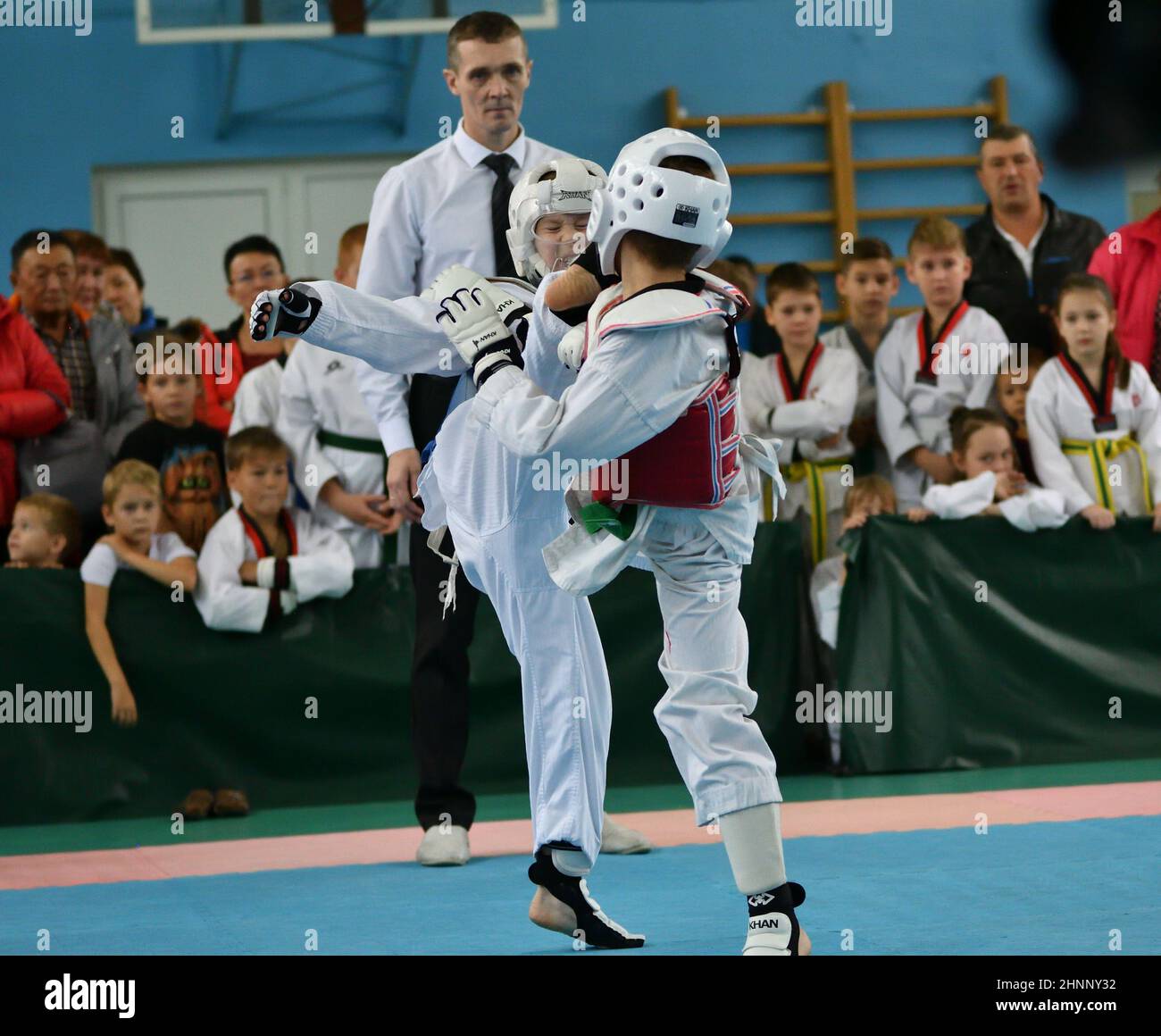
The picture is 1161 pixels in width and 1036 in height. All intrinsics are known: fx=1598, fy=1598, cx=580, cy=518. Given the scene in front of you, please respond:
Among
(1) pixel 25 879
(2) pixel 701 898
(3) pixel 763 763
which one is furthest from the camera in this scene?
(1) pixel 25 879

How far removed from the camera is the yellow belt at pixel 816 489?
6430mm

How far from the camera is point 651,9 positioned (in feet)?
37.5

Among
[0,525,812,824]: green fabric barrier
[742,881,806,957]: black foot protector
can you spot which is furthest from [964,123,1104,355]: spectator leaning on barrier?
[742,881,806,957]: black foot protector

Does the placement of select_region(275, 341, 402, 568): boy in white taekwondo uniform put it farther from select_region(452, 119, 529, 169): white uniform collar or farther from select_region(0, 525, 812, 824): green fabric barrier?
select_region(452, 119, 529, 169): white uniform collar

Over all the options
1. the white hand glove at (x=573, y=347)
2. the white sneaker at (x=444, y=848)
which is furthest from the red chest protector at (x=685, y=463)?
the white sneaker at (x=444, y=848)

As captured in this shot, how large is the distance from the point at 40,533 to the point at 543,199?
314 centimetres

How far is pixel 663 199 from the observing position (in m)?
2.92

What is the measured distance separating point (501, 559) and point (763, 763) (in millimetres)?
813

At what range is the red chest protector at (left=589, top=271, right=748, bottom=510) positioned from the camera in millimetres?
3027

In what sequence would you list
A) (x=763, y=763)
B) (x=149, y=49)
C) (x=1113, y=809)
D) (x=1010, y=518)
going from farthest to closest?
(x=149, y=49), (x=1010, y=518), (x=1113, y=809), (x=763, y=763)

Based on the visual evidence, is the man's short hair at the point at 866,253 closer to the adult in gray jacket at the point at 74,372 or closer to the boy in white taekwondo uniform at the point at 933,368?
the boy in white taekwondo uniform at the point at 933,368

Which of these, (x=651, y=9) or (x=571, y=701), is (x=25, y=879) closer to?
(x=571, y=701)

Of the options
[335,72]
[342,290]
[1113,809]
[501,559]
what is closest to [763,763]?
[501,559]

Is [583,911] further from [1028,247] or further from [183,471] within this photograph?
[1028,247]
